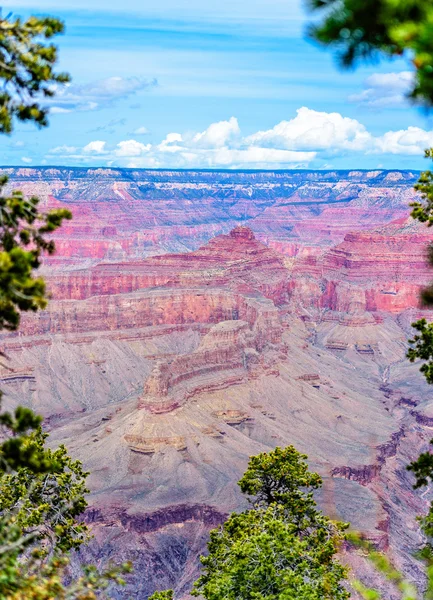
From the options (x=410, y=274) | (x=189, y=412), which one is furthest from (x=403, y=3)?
(x=410, y=274)

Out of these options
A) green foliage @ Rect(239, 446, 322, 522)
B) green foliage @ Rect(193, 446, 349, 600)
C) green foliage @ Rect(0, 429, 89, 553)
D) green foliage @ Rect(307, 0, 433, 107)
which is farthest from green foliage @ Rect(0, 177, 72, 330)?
green foliage @ Rect(239, 446, 322, 522)

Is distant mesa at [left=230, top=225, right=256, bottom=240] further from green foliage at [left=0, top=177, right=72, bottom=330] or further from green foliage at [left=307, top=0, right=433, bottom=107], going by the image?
green foliage at [left=307, top=0, right=433, bottom=107]

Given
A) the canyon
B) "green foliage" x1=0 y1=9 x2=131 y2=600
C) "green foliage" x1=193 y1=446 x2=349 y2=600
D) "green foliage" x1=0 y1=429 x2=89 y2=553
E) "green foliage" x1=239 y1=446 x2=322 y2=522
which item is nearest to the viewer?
"green foliage" x1=0 y1=9 x2=131 y2=600

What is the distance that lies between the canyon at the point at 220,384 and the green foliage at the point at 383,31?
954 inches

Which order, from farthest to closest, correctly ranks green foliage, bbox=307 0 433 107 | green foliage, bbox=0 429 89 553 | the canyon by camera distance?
1. the canyon
2. green foliage, bbox=0 429 89 553
3. green foliage, bbox=307 0 433 107

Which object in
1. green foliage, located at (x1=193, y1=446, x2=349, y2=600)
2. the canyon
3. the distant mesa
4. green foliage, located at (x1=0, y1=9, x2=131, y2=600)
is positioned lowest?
the canyon

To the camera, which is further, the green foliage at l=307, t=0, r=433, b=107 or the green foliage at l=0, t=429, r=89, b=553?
the green foliage at l=0, t=429, r=89, b=553

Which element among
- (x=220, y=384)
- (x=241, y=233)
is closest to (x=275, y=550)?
(x=220, y=384)

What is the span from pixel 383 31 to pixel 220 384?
8991cm

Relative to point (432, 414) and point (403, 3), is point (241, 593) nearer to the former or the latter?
point (403, 3)

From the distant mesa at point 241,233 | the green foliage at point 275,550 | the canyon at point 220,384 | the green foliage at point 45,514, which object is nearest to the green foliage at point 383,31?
the green foliage at point 45,514

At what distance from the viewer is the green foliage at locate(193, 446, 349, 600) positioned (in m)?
22.7

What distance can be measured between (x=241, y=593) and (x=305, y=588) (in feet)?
7.89

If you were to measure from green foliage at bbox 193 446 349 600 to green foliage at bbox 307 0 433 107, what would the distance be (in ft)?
49.6
